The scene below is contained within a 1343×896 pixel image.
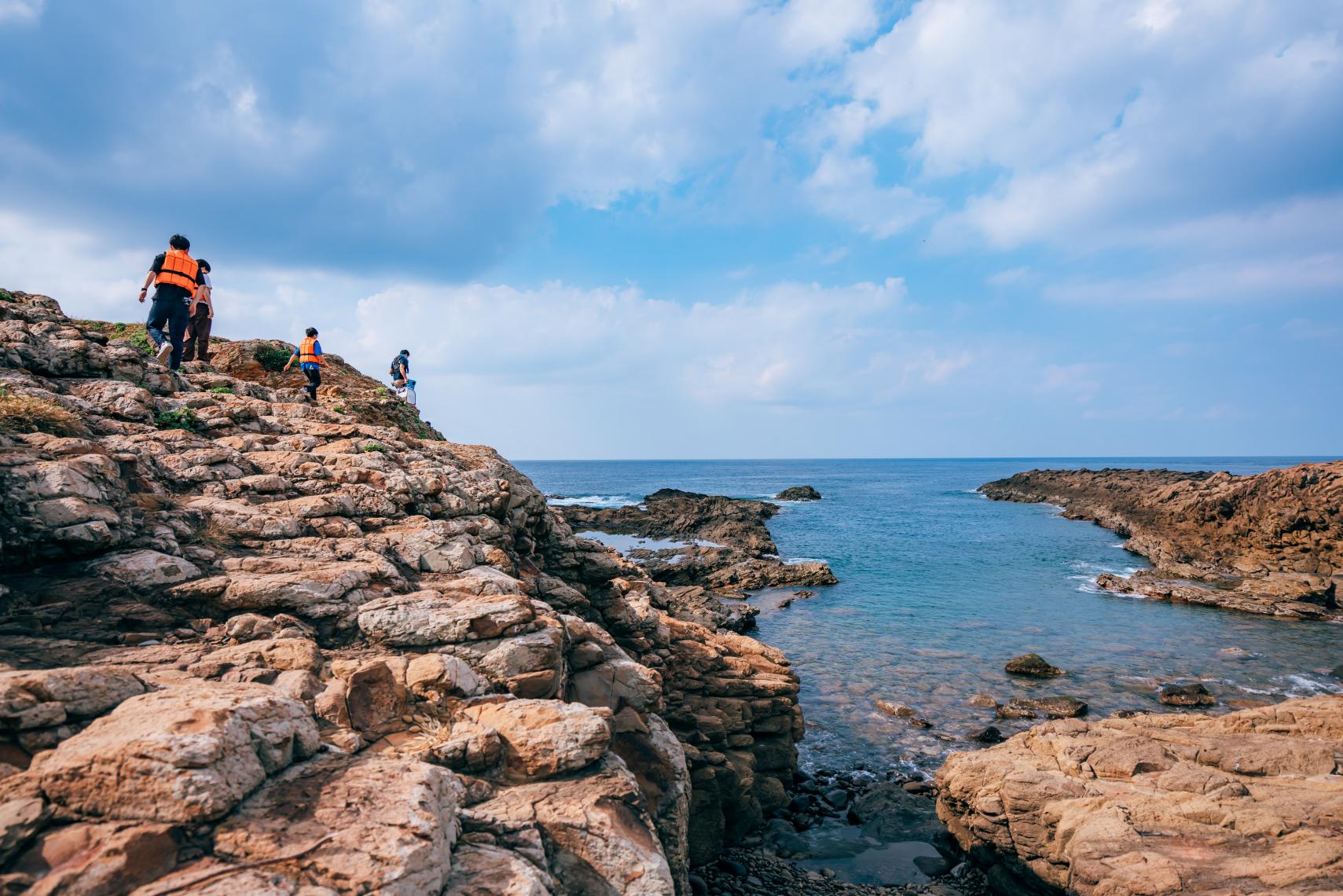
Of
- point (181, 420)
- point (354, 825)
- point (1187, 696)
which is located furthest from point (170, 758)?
point (1187, 696)

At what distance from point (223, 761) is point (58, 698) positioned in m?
1.71

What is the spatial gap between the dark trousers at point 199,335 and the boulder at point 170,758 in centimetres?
1665

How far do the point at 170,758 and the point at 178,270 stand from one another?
44.2 ft

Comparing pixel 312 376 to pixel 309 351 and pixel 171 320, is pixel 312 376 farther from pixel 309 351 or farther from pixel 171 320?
pixel 171 320

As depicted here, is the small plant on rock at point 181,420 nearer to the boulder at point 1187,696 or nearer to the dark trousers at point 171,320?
the dark trousers at point 171,320

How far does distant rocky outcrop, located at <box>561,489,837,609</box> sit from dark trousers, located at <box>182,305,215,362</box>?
24.0 metres

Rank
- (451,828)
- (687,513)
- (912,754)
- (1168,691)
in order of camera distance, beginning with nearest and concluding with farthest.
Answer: (451,828) → (912,754) → (1168,691) → (687,513)

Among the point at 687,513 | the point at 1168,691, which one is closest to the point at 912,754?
the point at 1168,691

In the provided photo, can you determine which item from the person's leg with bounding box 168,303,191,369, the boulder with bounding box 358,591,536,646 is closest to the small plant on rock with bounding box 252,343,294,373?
the person's leg with bounding box 168,303,191,369

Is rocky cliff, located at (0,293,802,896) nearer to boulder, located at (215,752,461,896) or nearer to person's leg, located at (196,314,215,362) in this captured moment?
boulder, located at (215,752,461,896)

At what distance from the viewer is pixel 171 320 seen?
15.2 metres

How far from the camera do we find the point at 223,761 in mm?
5297

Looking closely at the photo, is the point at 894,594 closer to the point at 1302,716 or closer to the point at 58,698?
the point at 1302,716

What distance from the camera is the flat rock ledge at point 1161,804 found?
376 inches
